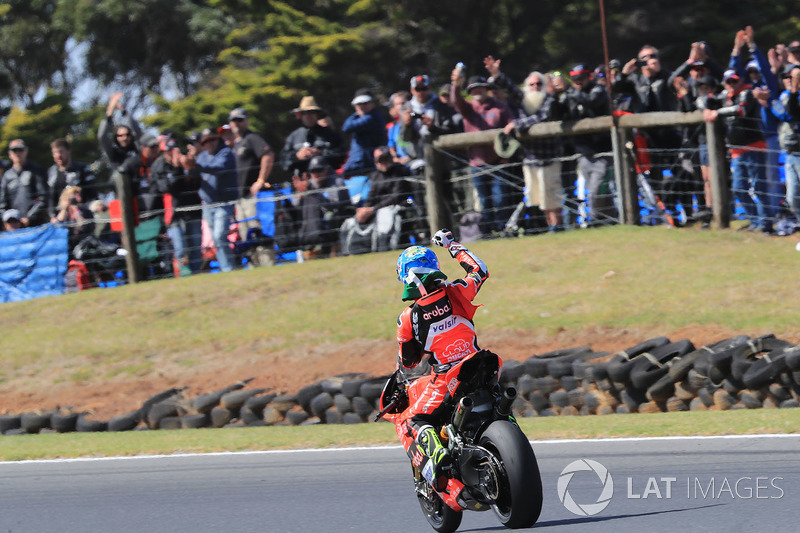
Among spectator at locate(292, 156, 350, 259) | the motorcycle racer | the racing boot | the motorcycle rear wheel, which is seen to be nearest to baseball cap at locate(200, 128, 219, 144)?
spectator at locate(292, 156, 350, 259)

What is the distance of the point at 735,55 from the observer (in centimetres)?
1364

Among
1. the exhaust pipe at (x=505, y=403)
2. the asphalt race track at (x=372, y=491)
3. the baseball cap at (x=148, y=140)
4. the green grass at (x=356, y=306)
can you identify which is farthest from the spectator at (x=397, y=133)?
the exhaust pipe at (x=505, y=403)

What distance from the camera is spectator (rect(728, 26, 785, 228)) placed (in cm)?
1316

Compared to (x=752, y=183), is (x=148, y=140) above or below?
above

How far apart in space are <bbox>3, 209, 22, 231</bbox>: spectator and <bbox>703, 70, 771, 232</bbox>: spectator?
9557mm

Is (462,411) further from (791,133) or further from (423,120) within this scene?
(423,120)

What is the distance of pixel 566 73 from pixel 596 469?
761 inches

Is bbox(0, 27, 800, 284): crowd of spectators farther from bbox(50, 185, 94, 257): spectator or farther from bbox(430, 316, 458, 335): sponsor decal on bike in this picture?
bbox(430, 316, 458, 335): sponsor decal on bike

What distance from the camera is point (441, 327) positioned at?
6535 millimetres

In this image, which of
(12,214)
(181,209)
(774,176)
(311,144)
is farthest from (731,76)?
(12,214)

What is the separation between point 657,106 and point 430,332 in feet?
27.9

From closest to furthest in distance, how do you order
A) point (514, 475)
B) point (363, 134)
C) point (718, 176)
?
point (514, 475) → point (718, 176) → point (363, 134)

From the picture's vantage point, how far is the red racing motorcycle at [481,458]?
575 cm

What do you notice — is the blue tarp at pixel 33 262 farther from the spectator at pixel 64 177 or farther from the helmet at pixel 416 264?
the helmet at pixel 416 264
